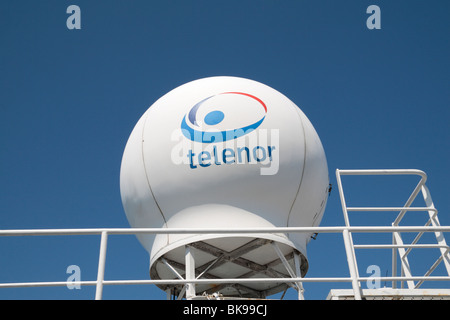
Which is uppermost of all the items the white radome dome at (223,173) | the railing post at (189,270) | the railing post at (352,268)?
the white radome dome at (223,173)

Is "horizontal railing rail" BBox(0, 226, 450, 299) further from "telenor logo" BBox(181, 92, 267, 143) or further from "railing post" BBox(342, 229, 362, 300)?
"telenor logo" BBox(181, 92, 267, 143)

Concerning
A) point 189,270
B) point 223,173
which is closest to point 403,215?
point 223,173

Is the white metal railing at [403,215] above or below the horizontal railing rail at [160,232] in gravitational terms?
above

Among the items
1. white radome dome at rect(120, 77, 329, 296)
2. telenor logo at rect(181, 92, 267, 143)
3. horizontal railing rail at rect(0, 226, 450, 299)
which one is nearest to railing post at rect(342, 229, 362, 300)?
horizontal railing rail at rect(0, 226, 450, 299)

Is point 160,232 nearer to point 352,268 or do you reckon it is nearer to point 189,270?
point 352,268

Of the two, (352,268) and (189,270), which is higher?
(189,270)

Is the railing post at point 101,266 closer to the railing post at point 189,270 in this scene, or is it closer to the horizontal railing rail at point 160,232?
the horizontal railing rail at point 160,232

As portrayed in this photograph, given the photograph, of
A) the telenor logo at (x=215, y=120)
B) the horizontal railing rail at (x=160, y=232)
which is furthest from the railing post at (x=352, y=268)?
the telenor logo at (x=215, y=120)

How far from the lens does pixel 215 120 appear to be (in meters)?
9.36

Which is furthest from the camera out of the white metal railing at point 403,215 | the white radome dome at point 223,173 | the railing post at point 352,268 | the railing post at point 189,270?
the white radome dome at point 223,173

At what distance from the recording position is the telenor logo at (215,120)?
9.15 meters
